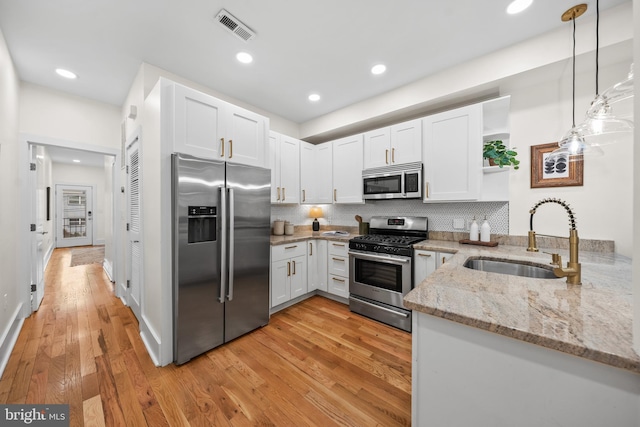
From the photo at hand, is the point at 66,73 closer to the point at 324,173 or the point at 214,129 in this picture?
the point at 214,129

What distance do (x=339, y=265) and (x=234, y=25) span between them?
110 inches

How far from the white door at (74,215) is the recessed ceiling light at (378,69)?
9.95 metres

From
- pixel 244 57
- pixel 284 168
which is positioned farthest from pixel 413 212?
pixel 244 57

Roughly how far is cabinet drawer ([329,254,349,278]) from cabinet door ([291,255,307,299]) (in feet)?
1.21

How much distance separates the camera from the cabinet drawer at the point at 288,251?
9.46 feet

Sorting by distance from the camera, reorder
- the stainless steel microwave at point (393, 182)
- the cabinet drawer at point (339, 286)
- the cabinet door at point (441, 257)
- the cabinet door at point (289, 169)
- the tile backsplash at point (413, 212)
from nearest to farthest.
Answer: the cabinet door at point (441, 257), the tile backsplash at point (413, 212), the stainless steel microwave at point (393, 182), the cabinet drawer at point (339, 286), the cabinet door at point (289, 169)

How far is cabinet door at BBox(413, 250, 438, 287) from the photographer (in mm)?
2412

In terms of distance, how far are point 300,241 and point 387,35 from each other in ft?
7.97

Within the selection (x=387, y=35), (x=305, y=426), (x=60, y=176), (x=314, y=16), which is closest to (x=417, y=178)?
(x=387, y=35)

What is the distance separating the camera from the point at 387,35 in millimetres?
2062

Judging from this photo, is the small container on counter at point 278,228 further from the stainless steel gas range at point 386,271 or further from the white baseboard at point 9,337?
the white baseboard at point 9,337

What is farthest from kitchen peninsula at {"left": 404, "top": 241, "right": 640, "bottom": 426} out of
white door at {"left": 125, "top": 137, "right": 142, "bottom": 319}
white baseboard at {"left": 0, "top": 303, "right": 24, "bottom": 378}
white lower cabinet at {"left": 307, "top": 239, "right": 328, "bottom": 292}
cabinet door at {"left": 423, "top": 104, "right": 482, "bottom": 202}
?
white baseboard at {"left": 0, "top": 303, "right": 24, "bottom": 378}

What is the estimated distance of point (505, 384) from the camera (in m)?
0.79

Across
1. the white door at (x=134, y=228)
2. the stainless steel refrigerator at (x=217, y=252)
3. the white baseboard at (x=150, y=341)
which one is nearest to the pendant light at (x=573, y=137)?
the stainless steel refrigerator at (x=217, y=252)
